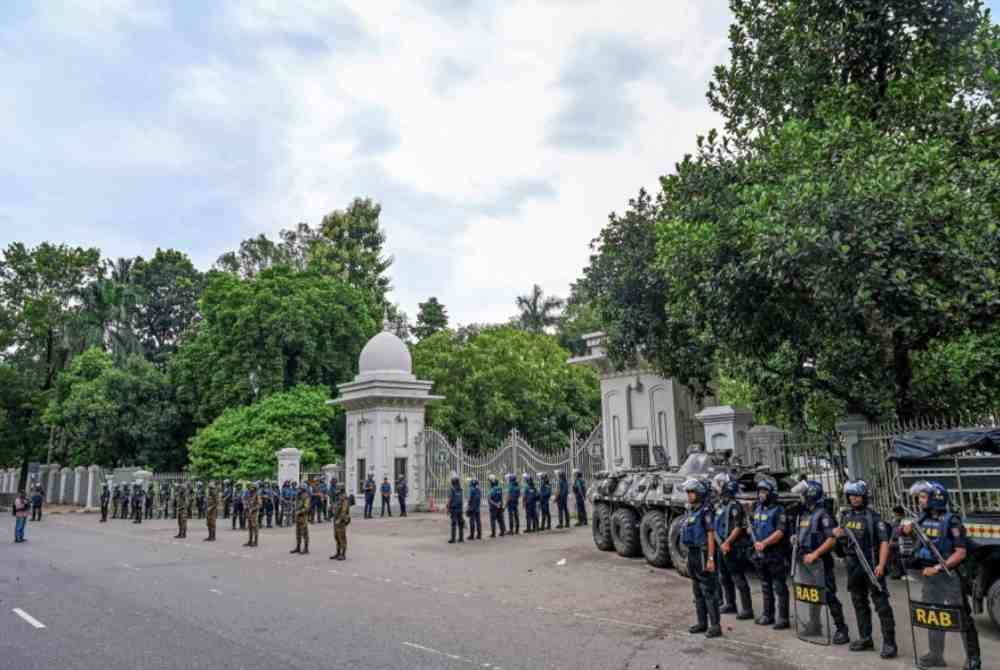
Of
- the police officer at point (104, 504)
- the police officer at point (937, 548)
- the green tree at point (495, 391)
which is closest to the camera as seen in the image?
the police officer at point (937, 548)

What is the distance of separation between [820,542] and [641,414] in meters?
16.0

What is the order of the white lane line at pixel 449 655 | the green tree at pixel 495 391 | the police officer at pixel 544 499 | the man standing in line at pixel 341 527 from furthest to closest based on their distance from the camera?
the green tree at pixel 495 391
the police officer at pixel 544 499
the man standing in line at pixel 341 527
the white lane line at pixel 449 655

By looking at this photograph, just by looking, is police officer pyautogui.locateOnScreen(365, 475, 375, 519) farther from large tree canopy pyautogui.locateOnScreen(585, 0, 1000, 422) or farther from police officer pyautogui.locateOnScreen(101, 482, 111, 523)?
police officer pyautogui.locateOnScreen(101, 482, 111, 523)

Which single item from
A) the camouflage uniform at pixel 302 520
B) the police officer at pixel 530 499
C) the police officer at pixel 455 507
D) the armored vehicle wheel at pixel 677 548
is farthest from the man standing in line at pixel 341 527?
the armored vehicle wheel at pixel 677 548

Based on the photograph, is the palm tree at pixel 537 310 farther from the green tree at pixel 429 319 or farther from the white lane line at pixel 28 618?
the white lane line at pixel 28 618

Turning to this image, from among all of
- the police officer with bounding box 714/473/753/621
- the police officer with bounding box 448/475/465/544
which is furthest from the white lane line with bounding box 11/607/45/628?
the police officer with bounding box 448/475/465/544

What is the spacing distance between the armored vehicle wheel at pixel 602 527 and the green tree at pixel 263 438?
56.1ft

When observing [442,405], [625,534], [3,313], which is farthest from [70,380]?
[625,534]

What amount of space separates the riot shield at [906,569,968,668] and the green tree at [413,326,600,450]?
27404 millimetres

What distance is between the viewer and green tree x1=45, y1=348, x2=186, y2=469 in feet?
114

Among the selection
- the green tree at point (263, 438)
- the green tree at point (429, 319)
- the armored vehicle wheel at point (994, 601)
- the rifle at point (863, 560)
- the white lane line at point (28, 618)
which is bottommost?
the white lane line at point (28, 618)

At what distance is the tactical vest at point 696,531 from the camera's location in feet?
26.3

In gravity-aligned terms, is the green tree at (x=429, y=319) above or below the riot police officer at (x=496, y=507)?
above

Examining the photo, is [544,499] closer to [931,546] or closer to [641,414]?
[641,414]
